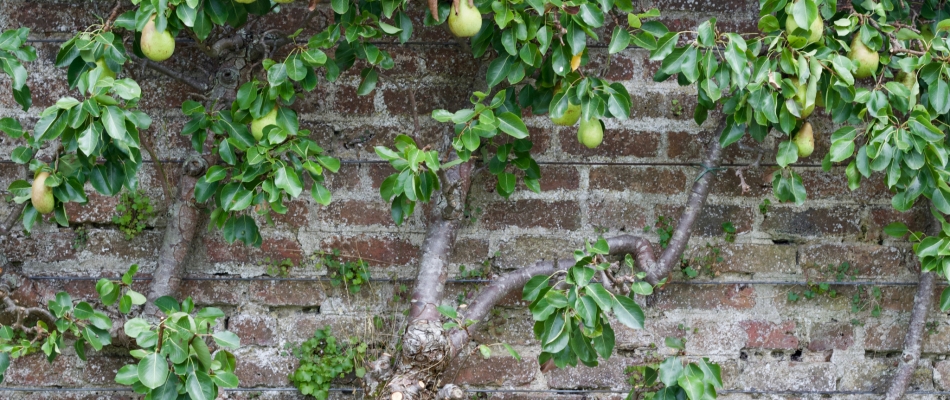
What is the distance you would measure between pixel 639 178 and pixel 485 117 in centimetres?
49

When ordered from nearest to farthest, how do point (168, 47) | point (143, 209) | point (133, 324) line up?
point (133, 324), point (168, 47), point (143, 209)

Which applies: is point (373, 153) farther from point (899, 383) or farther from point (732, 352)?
point (899, 383)

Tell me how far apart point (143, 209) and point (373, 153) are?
0.46 m

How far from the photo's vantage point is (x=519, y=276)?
1477mm

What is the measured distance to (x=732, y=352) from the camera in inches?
61.9

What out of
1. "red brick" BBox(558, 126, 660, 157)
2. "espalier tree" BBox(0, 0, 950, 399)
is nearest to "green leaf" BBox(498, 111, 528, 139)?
"espalier tree" BBox(0, 0, 950, 399)

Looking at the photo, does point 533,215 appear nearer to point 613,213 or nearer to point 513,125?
point 613,213

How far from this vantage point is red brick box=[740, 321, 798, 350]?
1.57 meters

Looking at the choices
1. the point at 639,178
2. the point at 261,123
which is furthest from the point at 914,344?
the point at 261,123

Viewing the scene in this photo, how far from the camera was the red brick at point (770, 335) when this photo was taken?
61.7 inches

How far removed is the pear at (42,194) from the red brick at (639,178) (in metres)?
0.95

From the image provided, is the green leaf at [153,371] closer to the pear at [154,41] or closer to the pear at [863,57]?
the pear at [154,41]

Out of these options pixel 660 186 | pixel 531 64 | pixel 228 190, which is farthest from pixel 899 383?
pixel 228 190

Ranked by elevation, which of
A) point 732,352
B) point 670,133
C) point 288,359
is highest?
point 670,133
